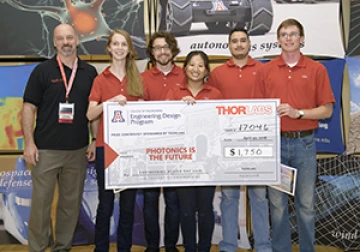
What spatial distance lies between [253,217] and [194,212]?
0.45m

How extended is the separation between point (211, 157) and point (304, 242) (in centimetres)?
94

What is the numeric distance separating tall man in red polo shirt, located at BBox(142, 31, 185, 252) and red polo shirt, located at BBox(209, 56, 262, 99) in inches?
11.6

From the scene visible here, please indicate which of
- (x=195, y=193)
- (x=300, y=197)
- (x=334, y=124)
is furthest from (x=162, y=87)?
(x=334, y=124)

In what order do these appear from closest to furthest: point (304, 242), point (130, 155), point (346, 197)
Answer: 1. point (130, 155)
2. point (304, 242)
3. point (346, 197)

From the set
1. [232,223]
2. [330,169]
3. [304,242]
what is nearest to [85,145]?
[232,223]

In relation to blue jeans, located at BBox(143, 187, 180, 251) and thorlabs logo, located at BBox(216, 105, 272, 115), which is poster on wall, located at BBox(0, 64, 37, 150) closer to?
blue jeans, located at BBox(143, 187, 180, 251)

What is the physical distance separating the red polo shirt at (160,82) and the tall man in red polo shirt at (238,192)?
0.32 m

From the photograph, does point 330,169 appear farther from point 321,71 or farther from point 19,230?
point 19,230

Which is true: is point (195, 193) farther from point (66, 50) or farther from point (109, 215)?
point (66, 50)

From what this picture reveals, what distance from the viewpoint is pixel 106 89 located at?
2691mm

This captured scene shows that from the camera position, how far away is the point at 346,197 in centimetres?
334

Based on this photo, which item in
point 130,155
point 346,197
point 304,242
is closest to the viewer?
point 130,155

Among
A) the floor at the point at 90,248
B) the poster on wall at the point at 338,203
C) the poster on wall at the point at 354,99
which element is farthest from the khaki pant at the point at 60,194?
the poster on wall at the point at 354,99

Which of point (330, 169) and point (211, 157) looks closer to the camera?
point (211, 157)
